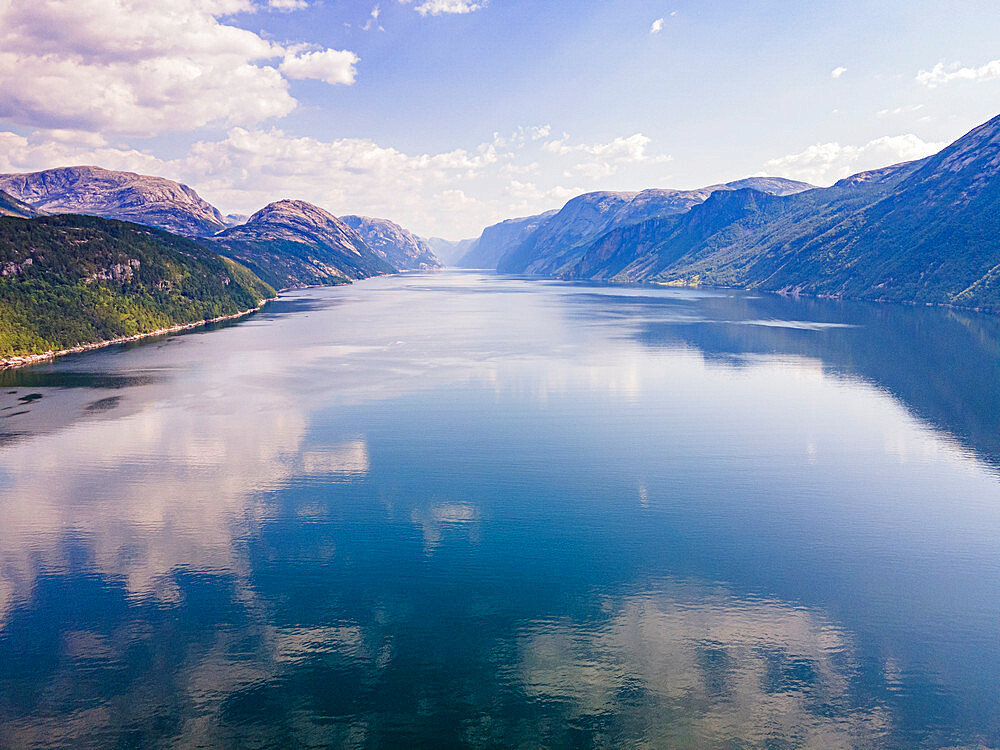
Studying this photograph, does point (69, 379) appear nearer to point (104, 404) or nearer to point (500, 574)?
point (104, 404)

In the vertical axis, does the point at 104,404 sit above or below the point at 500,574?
above

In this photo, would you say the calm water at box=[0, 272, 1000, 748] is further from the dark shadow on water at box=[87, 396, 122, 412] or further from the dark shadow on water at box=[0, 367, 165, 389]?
the dark shadow on water at box=[0, 367, 165, 389]

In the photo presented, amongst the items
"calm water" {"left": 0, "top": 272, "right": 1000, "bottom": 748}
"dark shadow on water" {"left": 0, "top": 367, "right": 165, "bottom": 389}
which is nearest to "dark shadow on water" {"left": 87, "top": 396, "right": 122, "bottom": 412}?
"calm water" {"left": 0, "top": 272, "right": 1000, "bottom": 748}

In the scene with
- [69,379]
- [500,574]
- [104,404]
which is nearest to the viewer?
[500,574]

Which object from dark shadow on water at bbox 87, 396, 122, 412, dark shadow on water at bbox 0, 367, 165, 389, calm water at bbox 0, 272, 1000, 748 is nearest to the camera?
calm water at bbox 0, 272, 1000, 748

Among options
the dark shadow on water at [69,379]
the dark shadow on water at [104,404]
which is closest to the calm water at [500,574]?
the dark shadow on water at [104,404]

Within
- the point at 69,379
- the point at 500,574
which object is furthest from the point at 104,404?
the point at 500,574

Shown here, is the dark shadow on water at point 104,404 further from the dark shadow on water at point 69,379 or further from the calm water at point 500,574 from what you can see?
the dark shadow on water at point 69,379

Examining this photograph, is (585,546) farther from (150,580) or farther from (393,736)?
(150,580)
